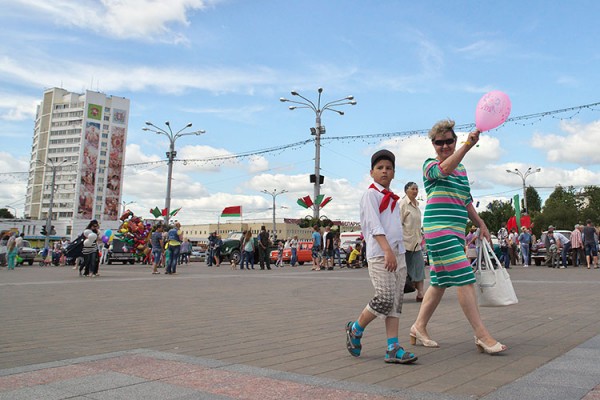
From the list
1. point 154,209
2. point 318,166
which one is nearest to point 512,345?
point 318,166

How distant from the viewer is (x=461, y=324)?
19.3 feet

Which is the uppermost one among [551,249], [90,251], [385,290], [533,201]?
[533,201]

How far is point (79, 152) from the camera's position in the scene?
13312 cm

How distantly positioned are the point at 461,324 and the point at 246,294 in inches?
197

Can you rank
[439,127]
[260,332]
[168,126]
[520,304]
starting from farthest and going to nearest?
[168,126] < [520,304] < [260,332] < [439,127]

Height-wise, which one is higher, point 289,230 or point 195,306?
point 289,230

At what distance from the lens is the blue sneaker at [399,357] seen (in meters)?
3.83

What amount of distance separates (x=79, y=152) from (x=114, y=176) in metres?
10.5

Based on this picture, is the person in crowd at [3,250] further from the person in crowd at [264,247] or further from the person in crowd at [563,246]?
the person in crowd at [563,246]

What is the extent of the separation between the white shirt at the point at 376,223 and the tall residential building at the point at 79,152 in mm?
136663

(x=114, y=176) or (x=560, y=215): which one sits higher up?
(x=114, y=176)

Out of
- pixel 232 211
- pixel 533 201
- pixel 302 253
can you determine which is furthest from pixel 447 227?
pixel 533 201

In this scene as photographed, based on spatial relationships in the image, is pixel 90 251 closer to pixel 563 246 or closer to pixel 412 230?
pixel 412 230

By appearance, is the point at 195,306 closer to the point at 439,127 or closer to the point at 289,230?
the point at 439,127
